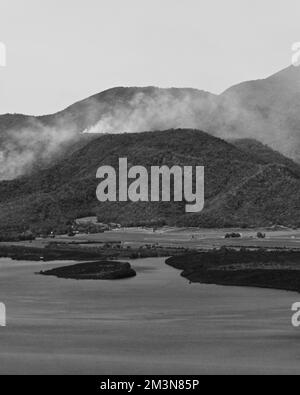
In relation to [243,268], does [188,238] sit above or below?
above

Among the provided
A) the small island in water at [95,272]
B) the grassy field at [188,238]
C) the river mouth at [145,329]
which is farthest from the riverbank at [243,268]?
the grassy field at [188,238]

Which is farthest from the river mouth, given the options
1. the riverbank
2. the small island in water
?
the small island in water

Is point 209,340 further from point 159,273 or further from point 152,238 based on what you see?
point 152,238

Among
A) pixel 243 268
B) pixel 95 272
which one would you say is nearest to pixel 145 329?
pixel 243 268

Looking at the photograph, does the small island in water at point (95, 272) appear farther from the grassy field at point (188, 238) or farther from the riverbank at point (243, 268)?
the grassy field at point (188, 238)

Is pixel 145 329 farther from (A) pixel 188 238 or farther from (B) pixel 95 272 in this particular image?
(A) pixel 188 238
